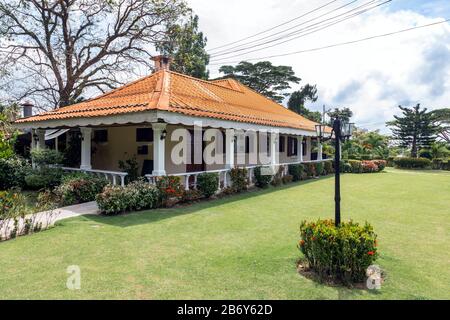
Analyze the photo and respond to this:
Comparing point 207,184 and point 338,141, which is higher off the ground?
point 338,141

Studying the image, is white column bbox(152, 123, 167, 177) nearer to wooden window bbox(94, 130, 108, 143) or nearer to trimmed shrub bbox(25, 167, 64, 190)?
trimmed shrub bbox(25, 167, 64, 190)

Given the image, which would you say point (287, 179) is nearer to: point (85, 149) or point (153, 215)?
point (153, 215)

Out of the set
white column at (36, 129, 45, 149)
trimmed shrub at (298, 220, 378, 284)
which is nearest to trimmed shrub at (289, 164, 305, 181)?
white column at (36, 129, 45, 149)

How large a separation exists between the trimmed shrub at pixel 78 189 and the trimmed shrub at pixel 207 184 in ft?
10.5

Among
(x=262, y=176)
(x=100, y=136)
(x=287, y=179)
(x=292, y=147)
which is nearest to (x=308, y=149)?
(x=292, y=147)

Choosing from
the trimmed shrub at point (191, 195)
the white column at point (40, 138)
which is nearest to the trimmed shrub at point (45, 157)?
the white column at point (40, 138)

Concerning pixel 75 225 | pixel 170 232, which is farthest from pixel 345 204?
pixel 75 225

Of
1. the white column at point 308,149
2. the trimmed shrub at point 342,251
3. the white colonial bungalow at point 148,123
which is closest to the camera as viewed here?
the trimmed shrub at point 342,251

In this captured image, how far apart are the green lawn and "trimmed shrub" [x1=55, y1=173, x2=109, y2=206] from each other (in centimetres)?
253

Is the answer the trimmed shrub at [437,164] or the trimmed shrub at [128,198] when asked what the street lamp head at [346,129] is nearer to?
the trimmed shrub at [128,198]

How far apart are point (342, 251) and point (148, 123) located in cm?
860

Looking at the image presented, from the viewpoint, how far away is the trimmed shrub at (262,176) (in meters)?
14.2

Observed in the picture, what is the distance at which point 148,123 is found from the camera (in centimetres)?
1125

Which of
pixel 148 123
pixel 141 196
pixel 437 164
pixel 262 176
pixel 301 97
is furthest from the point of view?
pixel 301 97
